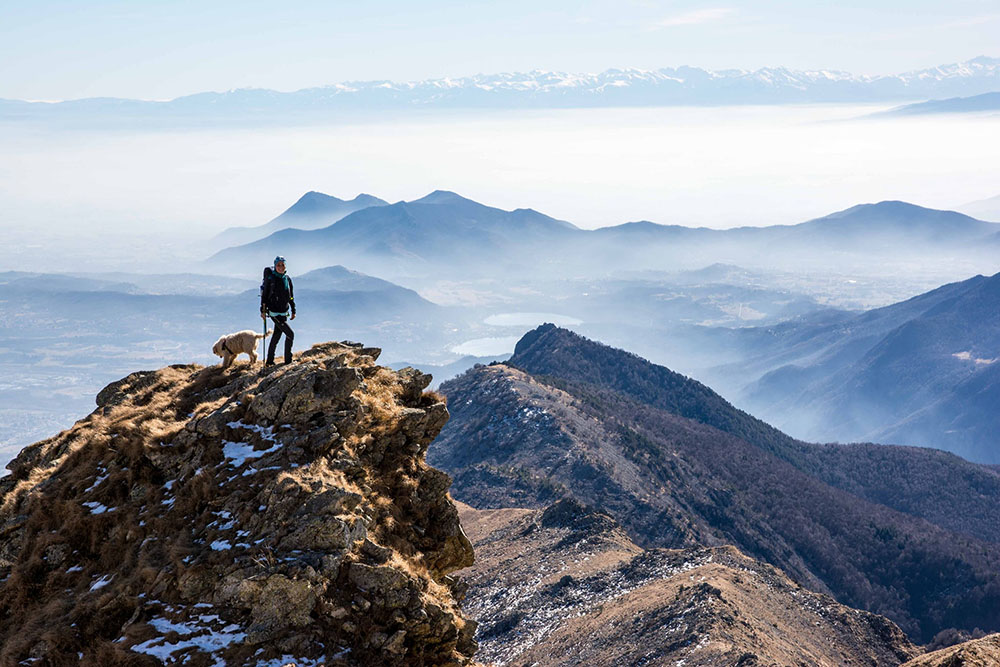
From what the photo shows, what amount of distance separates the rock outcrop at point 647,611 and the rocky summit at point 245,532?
20.1 metres

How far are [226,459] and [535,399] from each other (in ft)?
284

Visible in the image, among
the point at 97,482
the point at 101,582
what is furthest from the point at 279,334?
the point at 101,582

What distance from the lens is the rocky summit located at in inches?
800

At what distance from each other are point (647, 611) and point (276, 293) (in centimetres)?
2929

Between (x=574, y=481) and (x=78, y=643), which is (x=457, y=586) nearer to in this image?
(x=78, y=643)

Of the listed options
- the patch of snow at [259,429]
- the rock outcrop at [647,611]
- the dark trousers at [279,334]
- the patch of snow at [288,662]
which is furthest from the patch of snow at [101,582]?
the rock outcrop at [647,611]

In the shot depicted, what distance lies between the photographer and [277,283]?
94.9ft

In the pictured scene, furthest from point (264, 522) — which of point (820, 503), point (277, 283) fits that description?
point (820, 503)

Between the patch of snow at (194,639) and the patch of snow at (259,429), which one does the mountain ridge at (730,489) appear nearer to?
the patch of snow at (259,429)

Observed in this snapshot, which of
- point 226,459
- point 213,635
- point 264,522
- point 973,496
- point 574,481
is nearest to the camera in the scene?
point 213,635

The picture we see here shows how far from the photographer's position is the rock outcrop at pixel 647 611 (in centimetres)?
4325

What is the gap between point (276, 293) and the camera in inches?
1139

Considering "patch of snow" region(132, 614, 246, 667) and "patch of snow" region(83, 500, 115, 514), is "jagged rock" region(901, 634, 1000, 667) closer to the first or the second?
"patch of snow" region(132, 614, 246, 667)

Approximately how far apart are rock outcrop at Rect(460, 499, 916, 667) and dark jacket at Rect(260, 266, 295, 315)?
25578 millimetres
